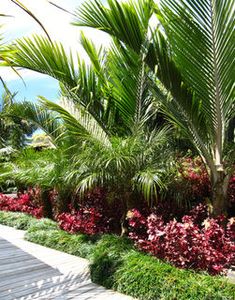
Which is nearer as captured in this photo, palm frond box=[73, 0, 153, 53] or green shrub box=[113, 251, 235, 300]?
green shrub box=[113, 251, 235, 300]

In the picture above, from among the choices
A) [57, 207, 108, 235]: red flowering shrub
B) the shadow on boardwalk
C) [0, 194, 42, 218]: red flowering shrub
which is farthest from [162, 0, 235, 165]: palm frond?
[0, 194, 42, 218]: red flowering shrub

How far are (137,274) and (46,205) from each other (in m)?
5.29

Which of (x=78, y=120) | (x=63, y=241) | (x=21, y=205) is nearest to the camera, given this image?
(x=63, y=241)

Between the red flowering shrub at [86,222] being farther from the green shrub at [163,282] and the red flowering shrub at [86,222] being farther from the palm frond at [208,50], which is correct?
the palm frond at [208,50]

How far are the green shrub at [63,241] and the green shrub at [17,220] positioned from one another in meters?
1.22

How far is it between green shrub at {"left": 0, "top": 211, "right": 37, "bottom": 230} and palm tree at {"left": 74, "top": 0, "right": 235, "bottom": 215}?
480 cm

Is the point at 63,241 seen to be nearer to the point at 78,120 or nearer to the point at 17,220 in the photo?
the point at 78,120

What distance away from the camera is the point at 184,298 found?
143 inches

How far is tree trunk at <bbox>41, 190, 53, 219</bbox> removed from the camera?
902cm

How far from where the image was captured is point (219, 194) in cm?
477

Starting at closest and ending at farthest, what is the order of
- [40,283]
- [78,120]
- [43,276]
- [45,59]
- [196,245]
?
1. [196,245]
2. [40,283]
3. [43,276]
4. [45,59]
5. [78,120]

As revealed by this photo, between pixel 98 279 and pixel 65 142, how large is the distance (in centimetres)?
348

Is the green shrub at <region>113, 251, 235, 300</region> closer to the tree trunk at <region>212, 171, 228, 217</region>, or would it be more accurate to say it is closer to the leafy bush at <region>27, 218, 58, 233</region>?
the tree trunk at <region>212, 171, 228, 217</region>

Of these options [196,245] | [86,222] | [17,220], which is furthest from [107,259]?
[17,220]
